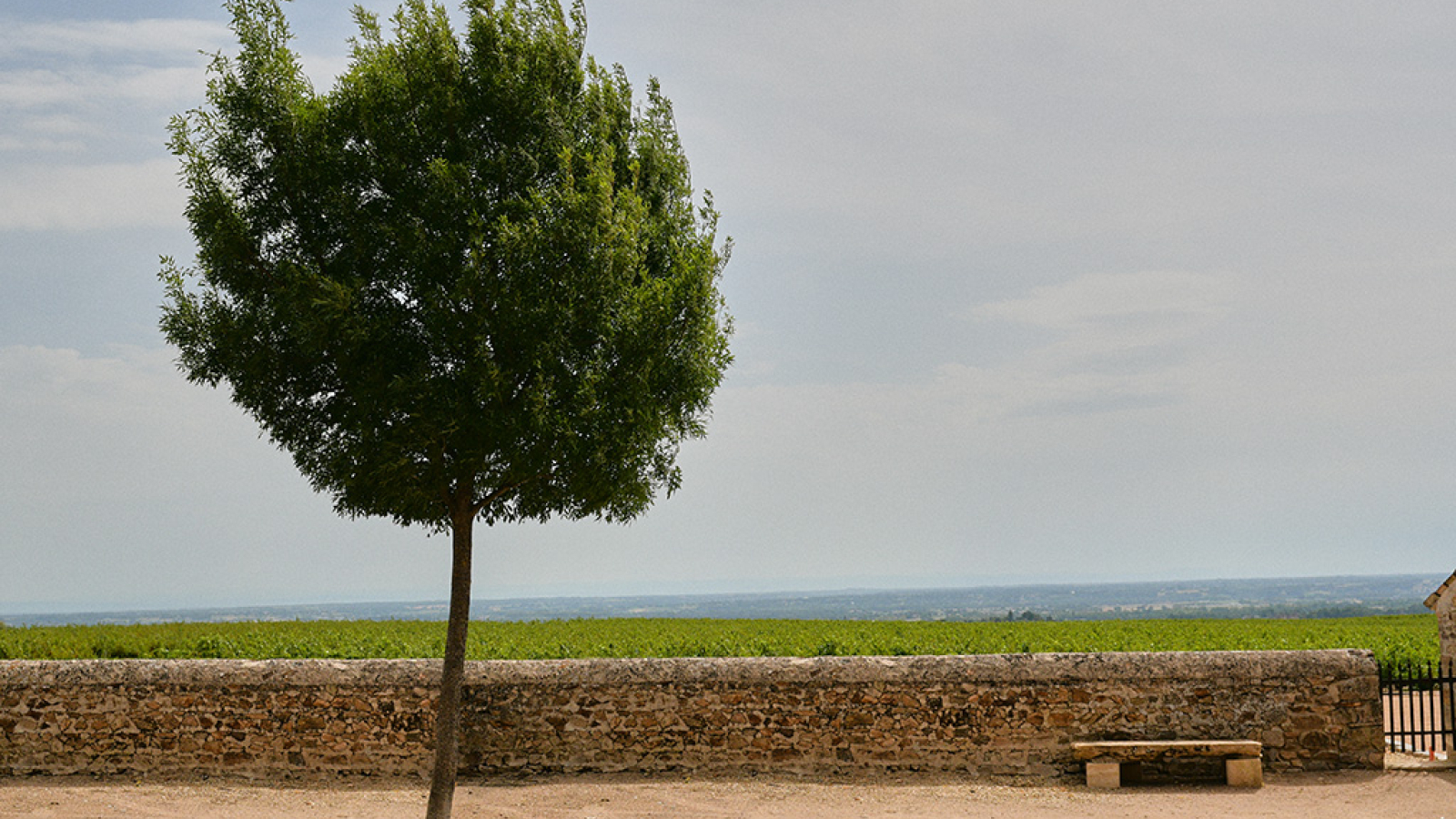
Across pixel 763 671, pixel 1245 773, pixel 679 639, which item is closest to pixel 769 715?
pixel 763 671

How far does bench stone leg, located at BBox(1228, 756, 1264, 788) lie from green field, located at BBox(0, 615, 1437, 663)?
2188 mm

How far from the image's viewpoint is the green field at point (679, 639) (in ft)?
54.2

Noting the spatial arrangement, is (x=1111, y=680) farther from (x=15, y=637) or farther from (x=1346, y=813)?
(x=15, y=637)

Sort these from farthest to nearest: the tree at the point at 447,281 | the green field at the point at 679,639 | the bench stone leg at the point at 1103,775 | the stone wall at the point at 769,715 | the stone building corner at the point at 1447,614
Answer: the green field at the point at 679,639 → the stone building corner at the point at 1447,614 → the stone wall at the point at 769,715 → the bench stone leg at the point at 1103,775 → the tree at the point at 447,281

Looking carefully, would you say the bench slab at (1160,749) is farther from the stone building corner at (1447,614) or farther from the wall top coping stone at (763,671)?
the stone building corner at (1447,614)

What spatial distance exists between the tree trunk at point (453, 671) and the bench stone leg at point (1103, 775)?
706cm

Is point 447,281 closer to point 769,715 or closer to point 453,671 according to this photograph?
point 453,671

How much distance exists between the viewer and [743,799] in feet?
37.4

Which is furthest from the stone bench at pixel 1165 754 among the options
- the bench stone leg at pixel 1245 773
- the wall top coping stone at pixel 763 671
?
the wall top coping stone at pixel 763 671

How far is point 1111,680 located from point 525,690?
22.6ft

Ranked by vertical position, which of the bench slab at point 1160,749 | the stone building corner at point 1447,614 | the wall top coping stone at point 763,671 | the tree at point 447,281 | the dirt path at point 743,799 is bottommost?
the dirt path at point 743,799

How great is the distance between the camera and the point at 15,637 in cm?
1886

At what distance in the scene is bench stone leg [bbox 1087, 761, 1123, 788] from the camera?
1193 cm

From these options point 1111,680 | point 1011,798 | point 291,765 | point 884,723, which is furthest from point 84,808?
point 1111,680
